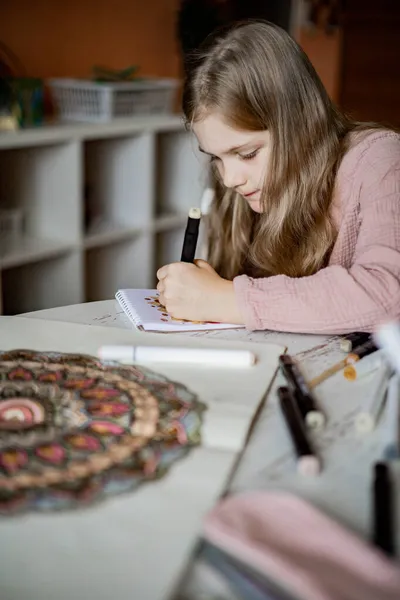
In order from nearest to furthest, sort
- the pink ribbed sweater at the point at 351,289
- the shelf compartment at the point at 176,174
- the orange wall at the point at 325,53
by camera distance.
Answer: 1. the pink ribbed sweater at the point at 351,289
2. the shelf compartment at the point at 176,174
3. the orange wall at the point at 325,53

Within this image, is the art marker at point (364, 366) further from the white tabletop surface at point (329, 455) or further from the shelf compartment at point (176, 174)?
the shelf compartment at point (176, 174)

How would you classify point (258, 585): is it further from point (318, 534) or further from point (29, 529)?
point (29, 529)

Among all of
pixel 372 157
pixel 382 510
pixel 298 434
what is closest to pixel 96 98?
pixel 372 157

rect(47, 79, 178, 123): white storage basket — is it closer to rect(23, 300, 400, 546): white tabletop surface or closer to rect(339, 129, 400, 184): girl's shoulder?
rect(339, 129, 400, 184): girl's shoulder

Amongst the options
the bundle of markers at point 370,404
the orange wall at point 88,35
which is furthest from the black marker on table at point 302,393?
the orange wall at point 88,35

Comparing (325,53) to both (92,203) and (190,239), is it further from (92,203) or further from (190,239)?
(190,239)

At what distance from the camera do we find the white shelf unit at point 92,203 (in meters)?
2.00

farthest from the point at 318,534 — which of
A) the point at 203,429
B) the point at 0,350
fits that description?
the point at 0,350

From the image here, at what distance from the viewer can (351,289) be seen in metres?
0.88

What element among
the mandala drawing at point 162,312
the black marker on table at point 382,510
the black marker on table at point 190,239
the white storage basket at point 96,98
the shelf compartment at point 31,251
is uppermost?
the white storage basket at point 96,98

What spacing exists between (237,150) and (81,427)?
57 centimetres

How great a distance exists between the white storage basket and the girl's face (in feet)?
3.66

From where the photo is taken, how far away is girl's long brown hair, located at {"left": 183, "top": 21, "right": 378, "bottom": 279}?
1.05m

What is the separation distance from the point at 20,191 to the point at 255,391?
1528mm
